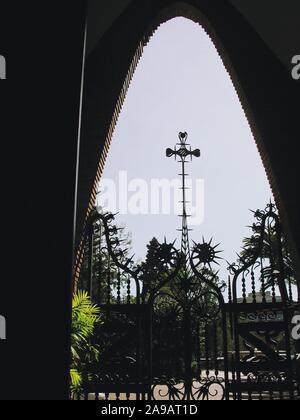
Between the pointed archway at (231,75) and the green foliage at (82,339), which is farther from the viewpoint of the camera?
the pointed archway at (231,75)

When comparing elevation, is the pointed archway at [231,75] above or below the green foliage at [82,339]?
above

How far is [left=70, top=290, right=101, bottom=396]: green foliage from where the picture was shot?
5.32 m

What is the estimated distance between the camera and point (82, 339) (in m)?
5.64

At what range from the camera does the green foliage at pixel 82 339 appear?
5.32 metres

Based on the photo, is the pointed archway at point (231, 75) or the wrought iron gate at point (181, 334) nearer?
the wrought iron gate at point (181, 334)

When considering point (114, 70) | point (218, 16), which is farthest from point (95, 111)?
point (218, 16)

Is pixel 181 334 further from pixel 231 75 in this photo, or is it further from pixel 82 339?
pixel 231 75

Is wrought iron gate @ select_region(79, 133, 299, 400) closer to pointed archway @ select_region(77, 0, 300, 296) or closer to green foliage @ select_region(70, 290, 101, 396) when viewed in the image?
green foliage @ select_region(70, 290, 101, 396)

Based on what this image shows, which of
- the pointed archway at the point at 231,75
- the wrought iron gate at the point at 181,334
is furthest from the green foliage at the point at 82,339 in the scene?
the pointed archway at the point at 231,75

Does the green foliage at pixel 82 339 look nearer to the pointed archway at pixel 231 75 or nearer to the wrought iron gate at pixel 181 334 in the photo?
the wrought iron gate at pixel 181 334

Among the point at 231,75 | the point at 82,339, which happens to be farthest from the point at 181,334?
the point at 231,75

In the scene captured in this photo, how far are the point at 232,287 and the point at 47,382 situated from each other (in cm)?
493

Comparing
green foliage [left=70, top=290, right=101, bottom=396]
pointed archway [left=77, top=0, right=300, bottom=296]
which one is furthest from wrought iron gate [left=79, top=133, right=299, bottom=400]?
pointed archway [left=77, top=0, right=300, bottom=296]

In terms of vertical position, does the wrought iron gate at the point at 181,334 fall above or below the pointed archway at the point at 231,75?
below
